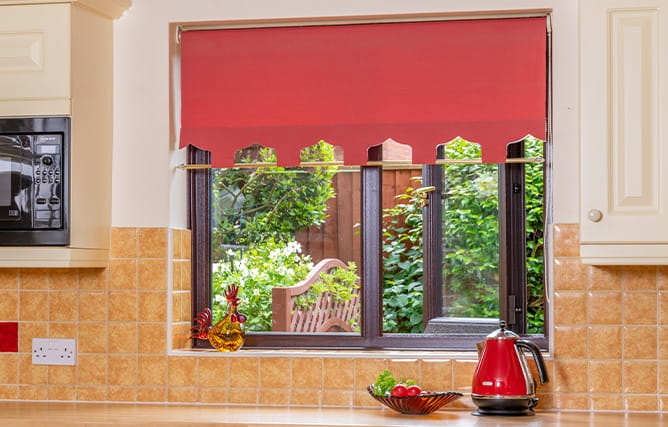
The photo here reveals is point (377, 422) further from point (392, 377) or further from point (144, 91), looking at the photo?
point (144, 91)

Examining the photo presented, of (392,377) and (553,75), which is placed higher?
(553,75)

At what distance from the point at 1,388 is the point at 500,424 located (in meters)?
1.81

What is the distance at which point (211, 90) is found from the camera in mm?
3199

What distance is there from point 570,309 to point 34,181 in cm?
183

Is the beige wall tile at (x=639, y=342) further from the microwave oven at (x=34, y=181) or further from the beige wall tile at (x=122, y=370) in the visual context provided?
the microwave oven at (x=34, y=181)

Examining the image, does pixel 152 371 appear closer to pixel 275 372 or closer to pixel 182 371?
pixel 182 371

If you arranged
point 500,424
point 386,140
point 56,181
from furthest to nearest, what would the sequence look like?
1. point 386,140
2. point 56,181
3. point 500,424

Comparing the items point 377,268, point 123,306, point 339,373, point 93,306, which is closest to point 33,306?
point 93,306

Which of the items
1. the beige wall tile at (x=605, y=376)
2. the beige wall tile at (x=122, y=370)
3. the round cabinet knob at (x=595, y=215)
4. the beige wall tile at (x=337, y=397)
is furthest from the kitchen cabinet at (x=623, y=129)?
the beige wall tile at (x=122, y=370)

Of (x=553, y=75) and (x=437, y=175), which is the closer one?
(x=553, y=75)

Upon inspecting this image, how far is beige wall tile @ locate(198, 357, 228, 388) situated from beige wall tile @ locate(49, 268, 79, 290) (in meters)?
0.55

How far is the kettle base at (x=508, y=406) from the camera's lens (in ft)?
8.98

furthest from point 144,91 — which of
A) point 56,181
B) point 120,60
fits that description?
point 56,181

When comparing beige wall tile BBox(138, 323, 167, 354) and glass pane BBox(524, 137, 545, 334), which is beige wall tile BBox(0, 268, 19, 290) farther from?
glass pane BBox(524, 137, 545, 334)
